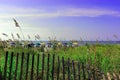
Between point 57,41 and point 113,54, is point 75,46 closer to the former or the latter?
point 57,41

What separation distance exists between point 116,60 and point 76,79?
4.22 m

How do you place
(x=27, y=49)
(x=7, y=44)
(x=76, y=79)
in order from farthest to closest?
(x=7, y=44)
(x=27, y=49)
(x=76, y=79)

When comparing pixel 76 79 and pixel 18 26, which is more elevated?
pixel 18 26

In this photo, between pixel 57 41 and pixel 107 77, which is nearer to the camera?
pixel 107 77

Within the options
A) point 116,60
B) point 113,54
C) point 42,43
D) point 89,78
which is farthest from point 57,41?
point 89,78

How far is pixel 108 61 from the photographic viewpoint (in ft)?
53.1

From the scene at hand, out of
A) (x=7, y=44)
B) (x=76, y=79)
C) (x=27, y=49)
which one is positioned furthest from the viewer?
(x=7, y=44)

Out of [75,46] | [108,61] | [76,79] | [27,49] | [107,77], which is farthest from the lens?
[75,46]

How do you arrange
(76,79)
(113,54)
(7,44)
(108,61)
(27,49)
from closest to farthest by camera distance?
1. (76,79)
2. (108,61)
3. (113,54)
4. (27,49)
5. (7,44)

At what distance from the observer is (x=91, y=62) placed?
53.2ft

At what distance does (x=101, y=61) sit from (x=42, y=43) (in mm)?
7918

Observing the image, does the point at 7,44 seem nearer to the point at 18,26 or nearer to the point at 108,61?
the point at 18,26

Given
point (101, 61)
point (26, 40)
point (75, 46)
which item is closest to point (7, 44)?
point (26, 40)

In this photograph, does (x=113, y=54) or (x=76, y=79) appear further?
(x=113, y=54)
